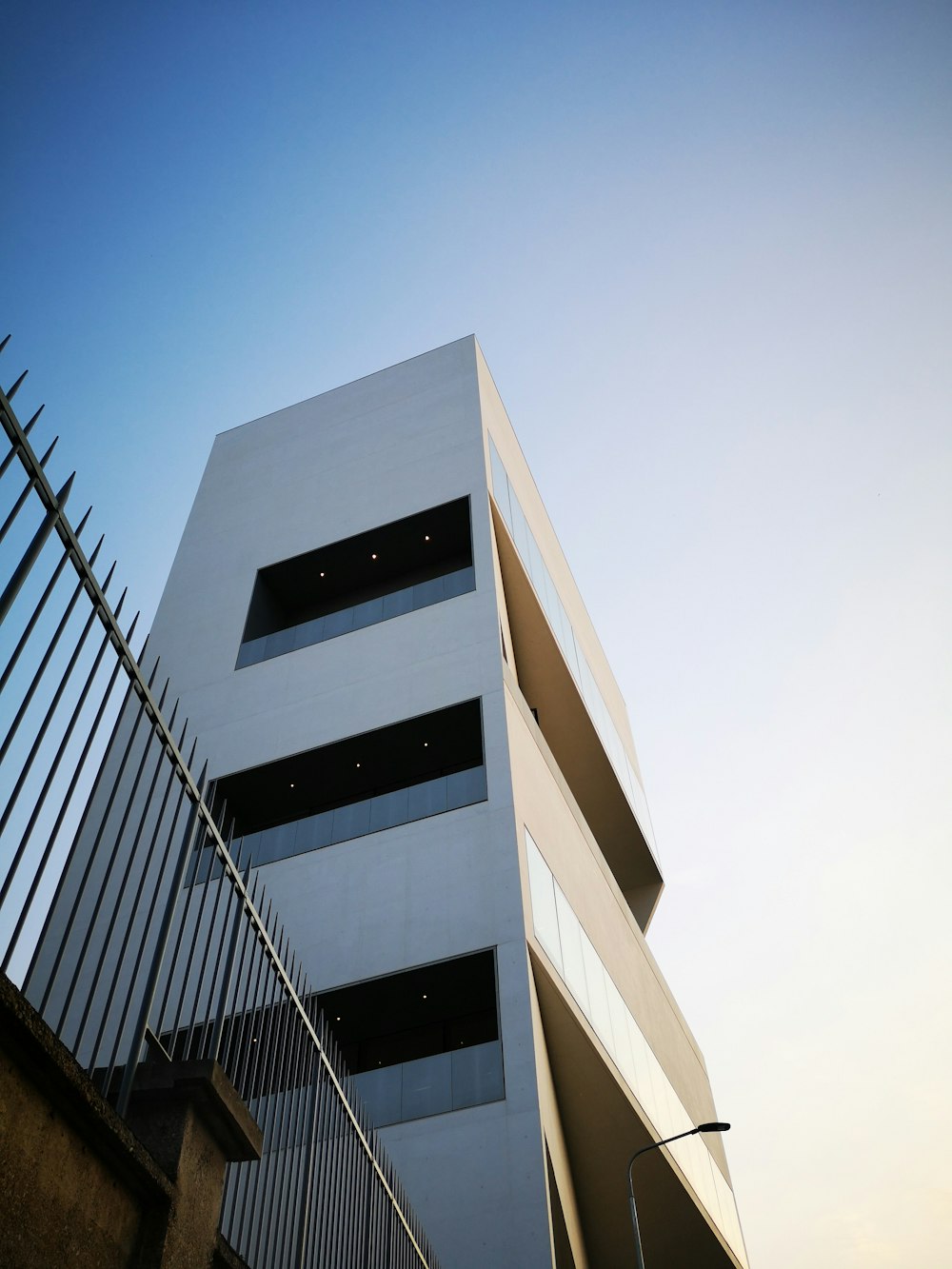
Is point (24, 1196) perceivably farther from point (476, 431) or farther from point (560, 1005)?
point (476, 431)

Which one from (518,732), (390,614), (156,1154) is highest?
(390,614)

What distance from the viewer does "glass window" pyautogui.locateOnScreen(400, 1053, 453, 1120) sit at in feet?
60.7

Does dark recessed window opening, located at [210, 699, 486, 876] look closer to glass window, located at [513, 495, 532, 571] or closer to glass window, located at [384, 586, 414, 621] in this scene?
glass window, located at [384, 586, 414, 621]

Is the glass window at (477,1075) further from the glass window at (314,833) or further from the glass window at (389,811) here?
the glass window at (314,833)

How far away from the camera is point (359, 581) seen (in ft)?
109

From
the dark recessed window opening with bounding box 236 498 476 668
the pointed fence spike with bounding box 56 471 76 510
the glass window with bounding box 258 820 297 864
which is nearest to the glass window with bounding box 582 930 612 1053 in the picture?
the glass window with bounding box 258 820 297 864

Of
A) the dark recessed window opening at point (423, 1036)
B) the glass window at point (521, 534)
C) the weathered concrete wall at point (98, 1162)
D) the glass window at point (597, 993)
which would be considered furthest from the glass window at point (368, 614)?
the weathered concrete wall at point (98, 1162)

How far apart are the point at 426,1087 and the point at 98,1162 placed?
604 inches

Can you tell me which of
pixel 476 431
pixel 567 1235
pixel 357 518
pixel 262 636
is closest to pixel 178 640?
pixel 262 636

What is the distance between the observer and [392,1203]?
959 centimetres

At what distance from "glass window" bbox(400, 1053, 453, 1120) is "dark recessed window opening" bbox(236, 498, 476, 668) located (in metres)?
12.4

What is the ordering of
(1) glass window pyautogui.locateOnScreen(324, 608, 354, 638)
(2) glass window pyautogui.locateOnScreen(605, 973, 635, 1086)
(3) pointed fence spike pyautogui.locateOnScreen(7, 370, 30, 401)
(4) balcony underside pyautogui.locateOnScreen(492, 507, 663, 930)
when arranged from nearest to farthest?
(3) pointed fence spike pyautogui.locateOnScreen(7, 370, 30, 401), (2) glass window pyautogui.locateOnScreen(605, 973, 635, 1086), (1) glass window pyautogui.locateOnScreen(324, 608, 354, 638), (4) balcony underside pyautogui.locateOnScreen(492, 507, 663, 930)

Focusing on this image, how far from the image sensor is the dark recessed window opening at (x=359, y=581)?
28.9m

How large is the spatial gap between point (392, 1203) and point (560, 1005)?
11212mm
